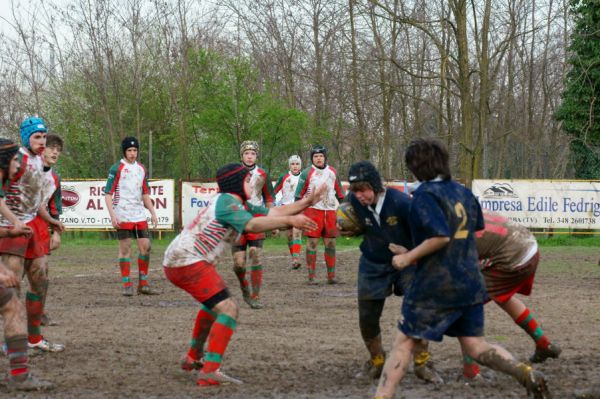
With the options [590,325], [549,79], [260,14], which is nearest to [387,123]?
[260,14]

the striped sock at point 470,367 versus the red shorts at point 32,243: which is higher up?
the red shorts at point 32,243

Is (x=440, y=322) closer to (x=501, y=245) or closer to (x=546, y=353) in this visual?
(x=501, y=245)

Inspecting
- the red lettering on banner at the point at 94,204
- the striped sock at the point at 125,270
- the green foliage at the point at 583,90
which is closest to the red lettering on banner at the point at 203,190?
the red lettering on banner at the point at 94,204

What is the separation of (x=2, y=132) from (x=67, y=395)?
98.4 feet

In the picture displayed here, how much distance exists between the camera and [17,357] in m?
6.34

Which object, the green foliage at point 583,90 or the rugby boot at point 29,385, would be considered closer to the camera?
the rugby boot at point 29,385

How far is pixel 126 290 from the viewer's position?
41.3 ft

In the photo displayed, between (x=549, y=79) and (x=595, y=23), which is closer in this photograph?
(x=595, y=23)

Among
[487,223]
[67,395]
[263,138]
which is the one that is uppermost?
[263,138]

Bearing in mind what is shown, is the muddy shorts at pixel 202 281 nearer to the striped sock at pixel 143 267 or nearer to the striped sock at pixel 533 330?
the striped sock at pixel 533 330

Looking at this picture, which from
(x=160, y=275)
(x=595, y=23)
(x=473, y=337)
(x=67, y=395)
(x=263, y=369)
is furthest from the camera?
(x=595, y=23)

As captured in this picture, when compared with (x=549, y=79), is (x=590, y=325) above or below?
below

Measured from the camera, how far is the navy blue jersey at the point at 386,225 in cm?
629

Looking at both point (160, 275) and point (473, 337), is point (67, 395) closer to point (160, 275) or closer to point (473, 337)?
point (473, 337)
